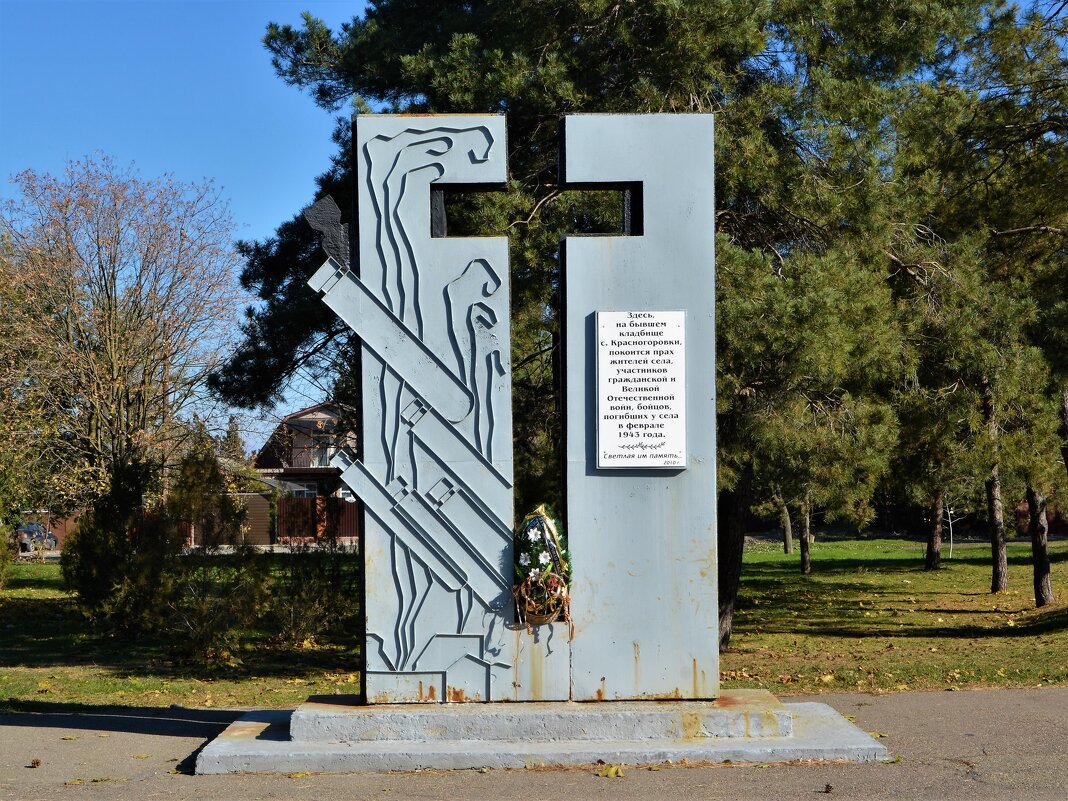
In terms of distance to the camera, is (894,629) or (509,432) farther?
(894,629)

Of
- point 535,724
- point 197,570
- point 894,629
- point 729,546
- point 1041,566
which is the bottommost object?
point 894,629

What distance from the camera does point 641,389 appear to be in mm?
7137

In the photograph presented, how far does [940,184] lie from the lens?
15.5 metres

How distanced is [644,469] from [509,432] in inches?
35.2

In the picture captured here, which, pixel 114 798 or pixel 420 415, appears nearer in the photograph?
pixel 114 798

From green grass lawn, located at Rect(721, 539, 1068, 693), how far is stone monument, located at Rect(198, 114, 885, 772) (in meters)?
4.41

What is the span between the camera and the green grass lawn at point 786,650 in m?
11.1

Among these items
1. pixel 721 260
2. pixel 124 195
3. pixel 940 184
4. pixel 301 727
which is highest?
pixel 124 195

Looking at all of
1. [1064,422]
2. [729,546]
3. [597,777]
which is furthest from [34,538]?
[597,777]

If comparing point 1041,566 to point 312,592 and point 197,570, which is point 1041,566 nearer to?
point 312,592

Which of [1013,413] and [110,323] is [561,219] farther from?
[110,323]

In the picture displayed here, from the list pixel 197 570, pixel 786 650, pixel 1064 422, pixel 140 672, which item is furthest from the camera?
pixel 1064 422

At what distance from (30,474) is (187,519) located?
999 cm

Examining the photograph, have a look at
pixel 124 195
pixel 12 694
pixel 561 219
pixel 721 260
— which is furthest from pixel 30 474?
pixel 721 260
